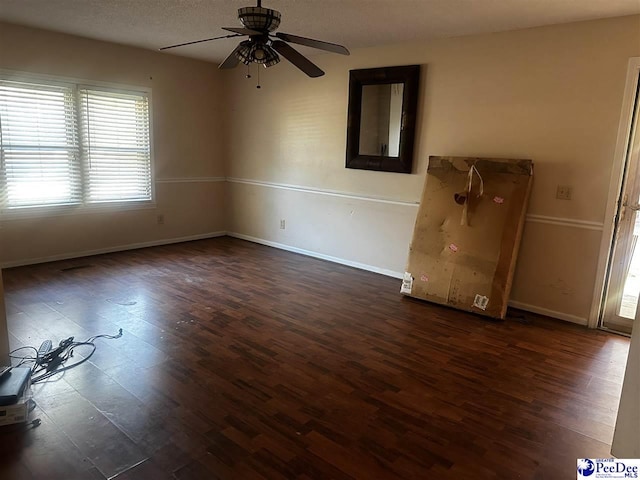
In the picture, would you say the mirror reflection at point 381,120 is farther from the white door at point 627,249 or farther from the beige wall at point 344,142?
the white door at point 627,249

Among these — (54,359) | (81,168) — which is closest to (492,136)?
(54,359)

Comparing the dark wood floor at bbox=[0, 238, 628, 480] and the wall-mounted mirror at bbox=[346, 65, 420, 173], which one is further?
the wall-mounted mirror at bbox=[346, 65, 420, 173]

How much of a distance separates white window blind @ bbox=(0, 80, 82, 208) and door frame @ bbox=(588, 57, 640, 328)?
522 centimetres

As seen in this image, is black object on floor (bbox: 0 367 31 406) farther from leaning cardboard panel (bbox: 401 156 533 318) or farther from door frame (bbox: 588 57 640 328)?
door frame (bbox: 588 57 640 328)

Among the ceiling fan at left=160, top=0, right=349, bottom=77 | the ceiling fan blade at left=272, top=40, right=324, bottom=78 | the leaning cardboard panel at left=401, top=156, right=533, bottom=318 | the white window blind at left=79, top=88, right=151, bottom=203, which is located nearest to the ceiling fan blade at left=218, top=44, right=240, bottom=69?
the ceiling fan at left=160, top=0, right=349, bottom=77

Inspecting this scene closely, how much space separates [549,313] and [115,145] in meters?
4.95

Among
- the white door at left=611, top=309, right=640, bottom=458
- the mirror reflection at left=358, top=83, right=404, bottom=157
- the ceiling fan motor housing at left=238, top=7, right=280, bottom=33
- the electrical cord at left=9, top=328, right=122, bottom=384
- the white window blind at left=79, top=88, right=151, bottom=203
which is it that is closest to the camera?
the white door at left=611, top=309, right=640, bottom=458

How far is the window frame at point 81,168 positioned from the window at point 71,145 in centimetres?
2

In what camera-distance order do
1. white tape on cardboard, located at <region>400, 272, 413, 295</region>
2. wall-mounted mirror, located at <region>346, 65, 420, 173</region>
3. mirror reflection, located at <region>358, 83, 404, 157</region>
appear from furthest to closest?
mirror reflection, located at <region>358, 83, 404, 157</region>
wall-mounted mirror, located at <region>346, 65, 420, 173</region>
white tape on cardboard, located at <region>400, 272, 413, 295</region>

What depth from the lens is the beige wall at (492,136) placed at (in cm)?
345

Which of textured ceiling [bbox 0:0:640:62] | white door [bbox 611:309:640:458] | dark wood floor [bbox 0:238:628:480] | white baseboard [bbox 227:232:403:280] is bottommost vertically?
dark wood floor [bbox 0:238:628:480]

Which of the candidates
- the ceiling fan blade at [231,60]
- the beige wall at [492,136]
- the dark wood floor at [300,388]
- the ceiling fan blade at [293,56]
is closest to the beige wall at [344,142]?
the beige wall at [492,136]

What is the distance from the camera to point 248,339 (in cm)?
312

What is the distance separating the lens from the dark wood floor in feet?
6.39
